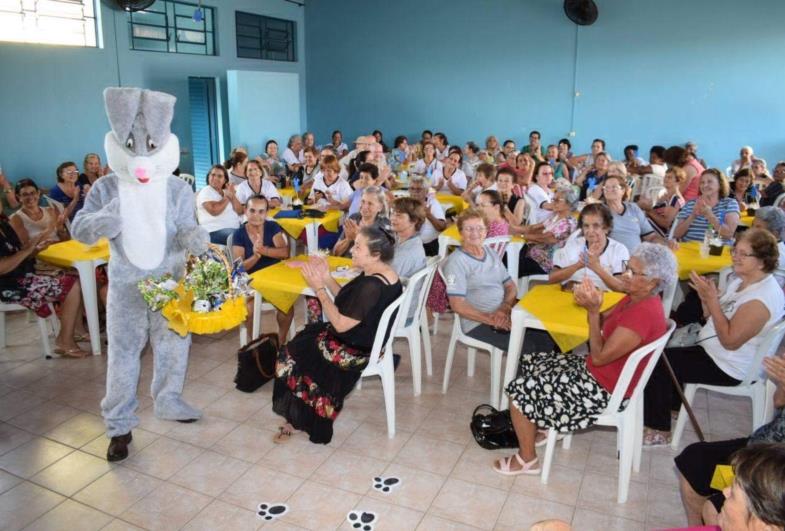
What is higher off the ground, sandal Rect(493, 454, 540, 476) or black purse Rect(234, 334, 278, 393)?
black purse Rect(234, 334, 278, 393)

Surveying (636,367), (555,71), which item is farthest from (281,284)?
(555,71)

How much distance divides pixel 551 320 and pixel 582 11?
8.06 m

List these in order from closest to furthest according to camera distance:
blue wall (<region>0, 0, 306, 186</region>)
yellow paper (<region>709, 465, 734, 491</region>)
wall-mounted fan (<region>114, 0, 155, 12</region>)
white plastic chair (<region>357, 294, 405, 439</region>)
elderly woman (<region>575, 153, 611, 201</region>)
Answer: yellow paper (<region>709, 465, 734, 491</region>) → white plastic chair (<region>357, 294, 405, 439</region>) → elderly woman (<region>575, 153, 611, 201</region>) → blue wall (<region>0, 0, 306, 186</region>) → wall-mounted fan (<region>114, 0, 155, 12</region>)

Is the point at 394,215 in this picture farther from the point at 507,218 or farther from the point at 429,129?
the point at 429,129

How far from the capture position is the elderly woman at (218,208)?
5.71m

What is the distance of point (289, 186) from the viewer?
7.62 m

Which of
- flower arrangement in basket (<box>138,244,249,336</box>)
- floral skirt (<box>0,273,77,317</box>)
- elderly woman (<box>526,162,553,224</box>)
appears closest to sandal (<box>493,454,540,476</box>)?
flower arrangement in basket (<box>138,244,249,336</box>)

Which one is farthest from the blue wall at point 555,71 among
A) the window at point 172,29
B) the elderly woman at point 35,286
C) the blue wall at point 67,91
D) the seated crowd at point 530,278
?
the elderly woman at point 35,286

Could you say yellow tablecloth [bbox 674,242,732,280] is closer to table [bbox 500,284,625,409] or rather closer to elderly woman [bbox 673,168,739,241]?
elderly woman [bbox 673,168,739,241]

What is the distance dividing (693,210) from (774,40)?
602cm

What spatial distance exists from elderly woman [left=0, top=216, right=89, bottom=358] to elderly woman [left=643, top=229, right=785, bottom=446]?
3.78 metres

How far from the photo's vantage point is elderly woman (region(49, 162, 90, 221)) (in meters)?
5.94

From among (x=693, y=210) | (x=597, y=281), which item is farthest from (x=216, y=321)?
(x=693, y=210)

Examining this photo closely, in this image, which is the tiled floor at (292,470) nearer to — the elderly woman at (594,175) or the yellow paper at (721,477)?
the yellow paper at (721,477)
